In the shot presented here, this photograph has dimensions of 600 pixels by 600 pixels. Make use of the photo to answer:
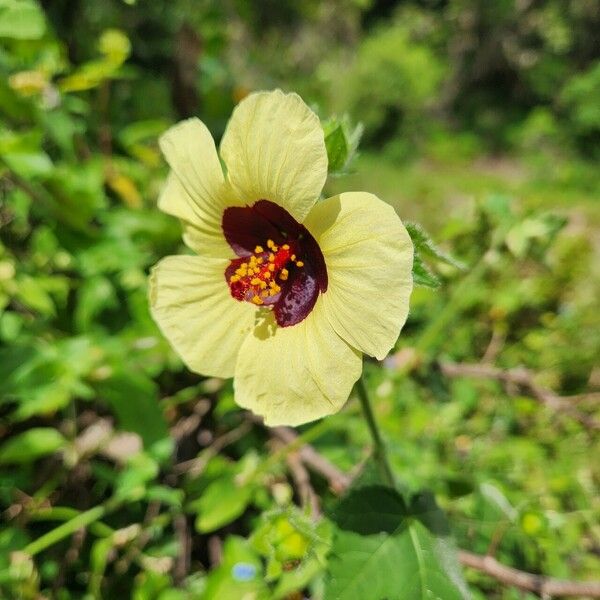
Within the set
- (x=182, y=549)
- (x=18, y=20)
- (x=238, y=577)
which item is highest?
(x=18, y=20)

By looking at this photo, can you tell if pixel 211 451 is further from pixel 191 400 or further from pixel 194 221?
pixel 194 221

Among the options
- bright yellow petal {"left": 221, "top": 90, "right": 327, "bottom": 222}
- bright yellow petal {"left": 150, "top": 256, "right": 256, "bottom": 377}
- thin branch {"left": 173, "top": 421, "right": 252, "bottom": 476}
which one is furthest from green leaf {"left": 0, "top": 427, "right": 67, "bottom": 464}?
bright yellow petal {"left": 221, "top": 90, "right": 327, "bottom": 222}

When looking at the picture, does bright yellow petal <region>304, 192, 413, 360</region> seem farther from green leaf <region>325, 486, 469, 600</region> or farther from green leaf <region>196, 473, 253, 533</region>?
green leaf <region>196, 473, 253, 533</region>

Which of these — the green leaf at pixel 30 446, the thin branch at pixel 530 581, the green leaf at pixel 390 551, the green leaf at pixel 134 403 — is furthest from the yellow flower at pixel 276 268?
the green leaf at pixel 30 446

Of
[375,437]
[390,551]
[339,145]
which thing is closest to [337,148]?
[339,145]

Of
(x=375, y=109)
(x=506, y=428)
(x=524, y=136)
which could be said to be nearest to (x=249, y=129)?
(x=506, y=428)

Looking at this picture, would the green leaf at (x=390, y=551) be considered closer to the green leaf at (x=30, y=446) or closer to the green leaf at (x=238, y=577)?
the green leaf at (x=238, y=577)
